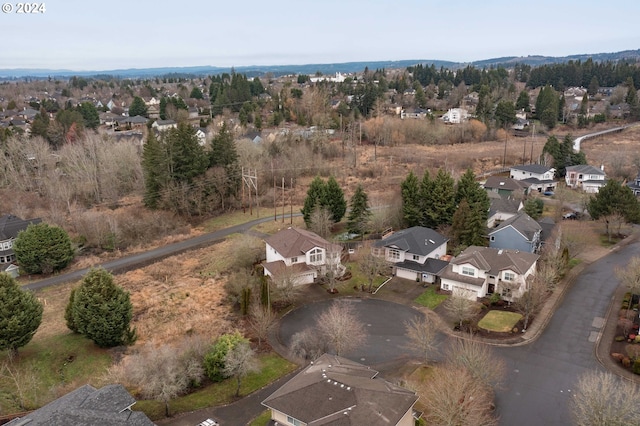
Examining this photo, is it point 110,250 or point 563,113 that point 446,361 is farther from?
point 563,113

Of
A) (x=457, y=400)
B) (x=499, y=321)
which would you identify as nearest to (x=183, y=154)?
(x=499, y=321)

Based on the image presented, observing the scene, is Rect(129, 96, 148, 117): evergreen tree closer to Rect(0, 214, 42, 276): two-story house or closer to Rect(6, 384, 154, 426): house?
Rect(0, 214, 42, 276): two-story house

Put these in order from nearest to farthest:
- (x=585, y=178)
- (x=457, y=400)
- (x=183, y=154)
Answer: (x=457, y=400)
(x=183, y=154)
(x=585, y=178)

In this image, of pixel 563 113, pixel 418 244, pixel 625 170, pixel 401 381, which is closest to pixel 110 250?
pixel 418 244

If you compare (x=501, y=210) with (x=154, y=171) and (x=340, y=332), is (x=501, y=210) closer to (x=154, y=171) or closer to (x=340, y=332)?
(x=340, y=332)

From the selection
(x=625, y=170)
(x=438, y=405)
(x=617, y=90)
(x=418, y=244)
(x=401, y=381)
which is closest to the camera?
(x=438, y=405)

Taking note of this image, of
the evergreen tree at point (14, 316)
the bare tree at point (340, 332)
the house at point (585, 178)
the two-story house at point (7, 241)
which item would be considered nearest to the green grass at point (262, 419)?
the bare tree at point (340, 332)

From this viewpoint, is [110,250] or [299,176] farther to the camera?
[299,176]
